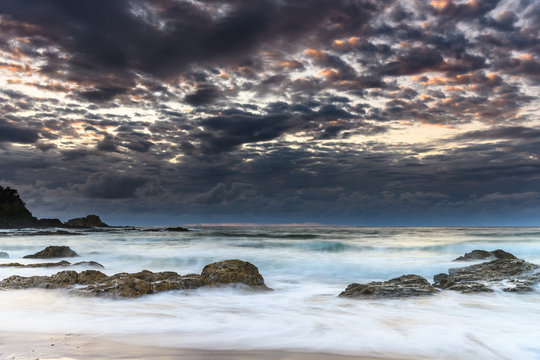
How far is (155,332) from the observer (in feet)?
17.5

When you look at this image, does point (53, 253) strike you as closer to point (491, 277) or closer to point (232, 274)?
point (232, 274)

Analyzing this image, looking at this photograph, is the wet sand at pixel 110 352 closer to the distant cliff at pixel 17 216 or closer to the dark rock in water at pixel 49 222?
the distant cliff at pixel 17 216

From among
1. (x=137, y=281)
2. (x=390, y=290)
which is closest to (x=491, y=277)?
(x=390, y=290)

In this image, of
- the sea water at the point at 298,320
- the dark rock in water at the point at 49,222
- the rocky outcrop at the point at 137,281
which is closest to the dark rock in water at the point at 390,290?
the sea water at the point at 298,320

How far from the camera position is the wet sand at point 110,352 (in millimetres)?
3965

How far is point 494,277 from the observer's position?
30.0ft

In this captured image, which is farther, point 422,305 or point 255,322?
point 422,305

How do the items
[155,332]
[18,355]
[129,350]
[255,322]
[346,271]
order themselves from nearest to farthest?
[18,355]
[129,350]
[155,332]
[255,322]
[346,271]

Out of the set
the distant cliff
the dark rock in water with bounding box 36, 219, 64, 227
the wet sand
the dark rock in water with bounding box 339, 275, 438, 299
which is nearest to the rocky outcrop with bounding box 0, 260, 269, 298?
the dark rock in water with bounding box 339, 275, 438, 299

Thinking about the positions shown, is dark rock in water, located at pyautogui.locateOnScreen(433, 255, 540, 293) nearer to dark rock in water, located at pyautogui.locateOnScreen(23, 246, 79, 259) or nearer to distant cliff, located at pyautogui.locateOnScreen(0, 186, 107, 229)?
dark rock in water, located at pyautogui.locateOnScreen(23, 246, 79, 259)

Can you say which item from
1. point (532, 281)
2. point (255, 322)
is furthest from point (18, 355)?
point (532, 281)

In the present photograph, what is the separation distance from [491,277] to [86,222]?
84707 millimetres

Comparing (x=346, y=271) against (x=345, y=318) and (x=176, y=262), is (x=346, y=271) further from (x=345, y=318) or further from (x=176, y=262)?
(x=345, y=318)

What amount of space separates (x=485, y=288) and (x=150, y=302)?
23.7ft
